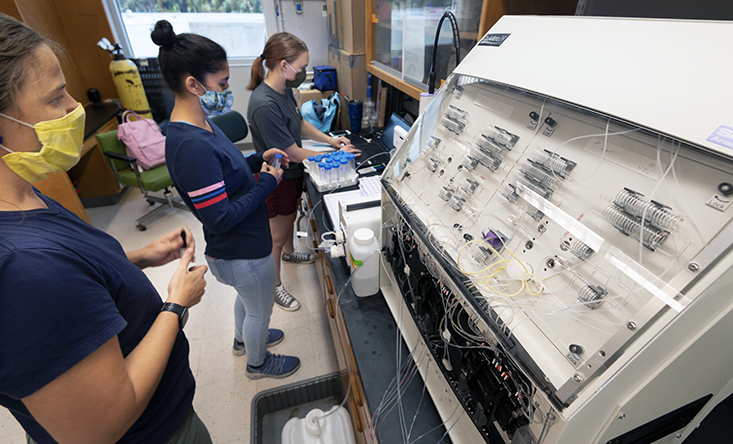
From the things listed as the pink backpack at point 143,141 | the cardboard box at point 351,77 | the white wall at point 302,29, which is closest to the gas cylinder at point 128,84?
the pink backpack at point 143,141

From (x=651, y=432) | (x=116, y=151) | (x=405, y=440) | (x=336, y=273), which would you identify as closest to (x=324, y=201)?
(x=336, y=273)

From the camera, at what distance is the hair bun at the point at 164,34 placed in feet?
3.18

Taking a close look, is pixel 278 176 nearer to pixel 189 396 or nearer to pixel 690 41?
pixel 189 396

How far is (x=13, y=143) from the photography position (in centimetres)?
53

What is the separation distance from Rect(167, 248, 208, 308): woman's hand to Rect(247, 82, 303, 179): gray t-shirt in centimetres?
96

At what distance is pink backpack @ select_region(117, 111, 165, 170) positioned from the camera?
2.71m

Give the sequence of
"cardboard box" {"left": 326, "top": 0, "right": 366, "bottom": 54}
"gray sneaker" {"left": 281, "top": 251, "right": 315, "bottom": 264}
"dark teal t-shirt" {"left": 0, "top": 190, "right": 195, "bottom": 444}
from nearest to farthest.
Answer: "dark teal t-shirt" {"left": 0, "top": 190, "right": 195, "bottom": 444} → "cardboard box" {"left": 326, "top": 0, "right": 366, "bottom": 54} → "gray sneaker" {"left": 281, "top": 251, "right": 315, "bottom": 264}

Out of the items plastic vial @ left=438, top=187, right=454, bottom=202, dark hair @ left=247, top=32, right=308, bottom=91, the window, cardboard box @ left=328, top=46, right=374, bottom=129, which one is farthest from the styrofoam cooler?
the window

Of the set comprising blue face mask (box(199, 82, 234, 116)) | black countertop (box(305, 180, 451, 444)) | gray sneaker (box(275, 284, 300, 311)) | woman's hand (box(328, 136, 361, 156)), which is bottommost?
gray sneaker (box(275, 284, 300, 311))

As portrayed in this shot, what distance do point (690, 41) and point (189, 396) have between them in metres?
1.28

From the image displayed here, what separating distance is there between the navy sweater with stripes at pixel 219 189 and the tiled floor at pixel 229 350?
0.85 metres

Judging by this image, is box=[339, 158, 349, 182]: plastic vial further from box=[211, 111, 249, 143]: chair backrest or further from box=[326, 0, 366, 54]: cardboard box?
box=[211, 111, 249, 143]: chair backrest

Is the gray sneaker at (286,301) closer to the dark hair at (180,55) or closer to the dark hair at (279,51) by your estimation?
the dark hair at (279,51)

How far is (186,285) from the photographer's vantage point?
801 mm
